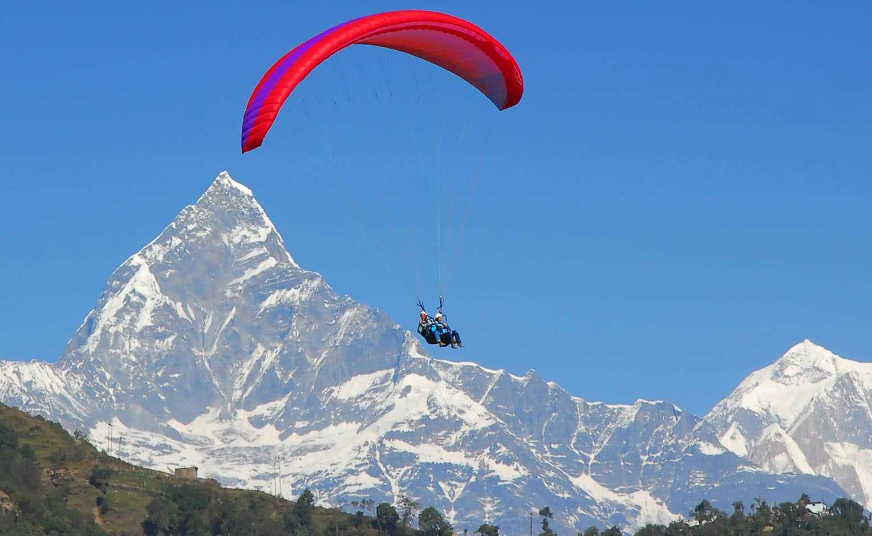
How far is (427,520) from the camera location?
609 ft

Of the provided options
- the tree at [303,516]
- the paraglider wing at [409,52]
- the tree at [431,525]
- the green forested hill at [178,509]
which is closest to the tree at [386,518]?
the green forested hill at [178,509]

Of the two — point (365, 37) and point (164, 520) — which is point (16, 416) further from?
point (365, 37)

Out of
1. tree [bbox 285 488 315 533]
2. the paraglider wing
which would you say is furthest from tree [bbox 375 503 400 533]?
the paraglider wing

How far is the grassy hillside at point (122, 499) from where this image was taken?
537 ft

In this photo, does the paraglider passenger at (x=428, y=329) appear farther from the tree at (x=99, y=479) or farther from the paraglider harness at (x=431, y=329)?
the tree at (x=99, y=479)

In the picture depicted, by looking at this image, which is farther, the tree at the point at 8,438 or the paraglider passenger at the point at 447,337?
the tree at the point at 8,438

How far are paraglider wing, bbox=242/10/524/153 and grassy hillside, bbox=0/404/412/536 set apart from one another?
86.0 m

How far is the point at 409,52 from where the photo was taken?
7644 centimetres

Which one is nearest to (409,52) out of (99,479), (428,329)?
(428,329)

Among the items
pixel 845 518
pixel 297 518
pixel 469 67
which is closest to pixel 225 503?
pixel 297 518

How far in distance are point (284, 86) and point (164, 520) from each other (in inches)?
4336

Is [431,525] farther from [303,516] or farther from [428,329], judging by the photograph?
[428,329]

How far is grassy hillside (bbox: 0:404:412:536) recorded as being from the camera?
537 ft

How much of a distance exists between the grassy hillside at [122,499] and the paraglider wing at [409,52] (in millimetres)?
86004
